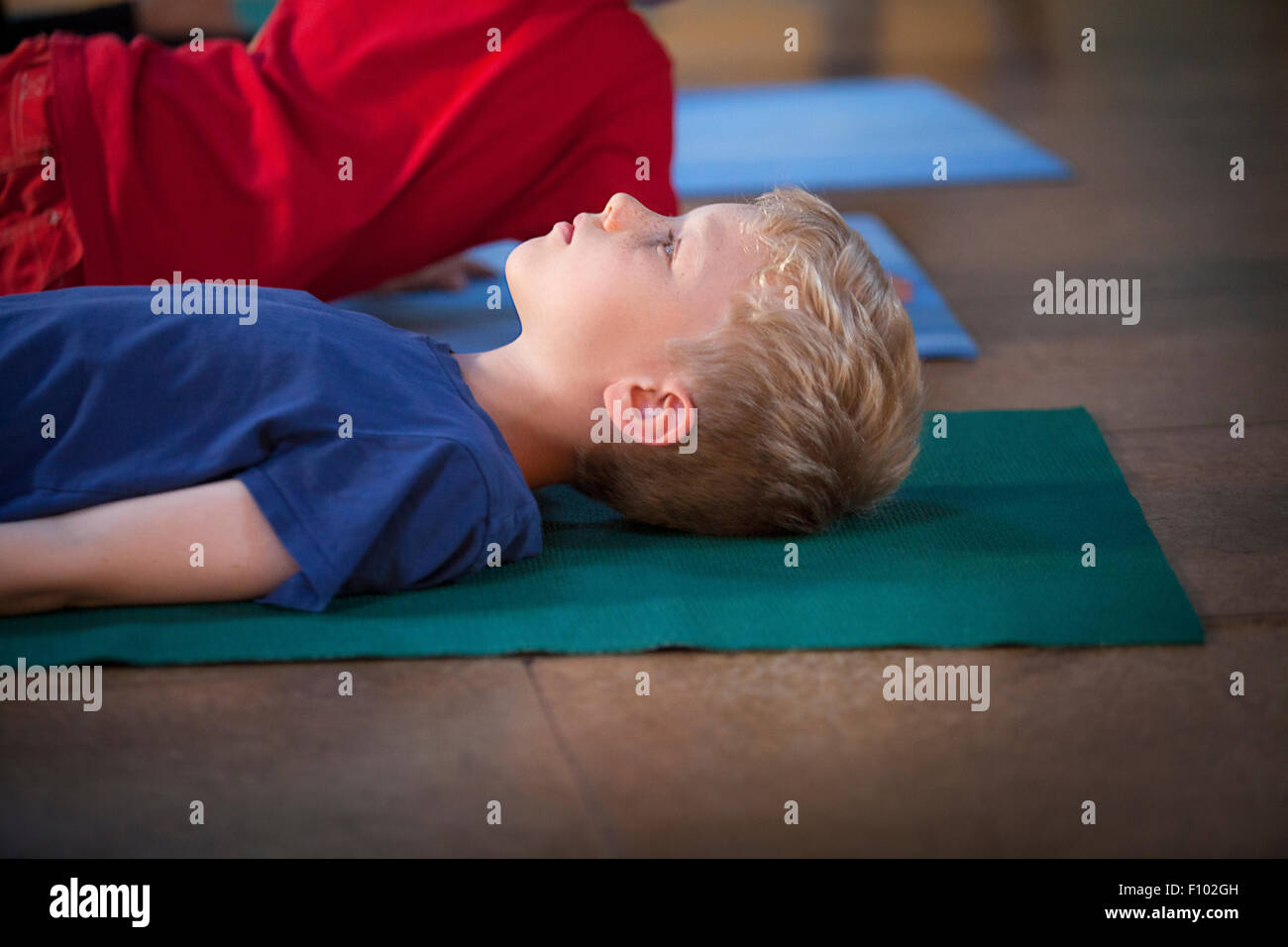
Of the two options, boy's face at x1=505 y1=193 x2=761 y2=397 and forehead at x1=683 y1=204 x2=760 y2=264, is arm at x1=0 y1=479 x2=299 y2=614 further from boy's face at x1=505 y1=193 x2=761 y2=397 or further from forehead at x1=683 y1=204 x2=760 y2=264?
forehead at x1=683 y1=204 x2=760 y2=264

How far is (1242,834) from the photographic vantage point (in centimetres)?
108

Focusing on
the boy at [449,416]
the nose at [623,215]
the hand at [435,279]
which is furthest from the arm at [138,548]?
the hand at [435,279]

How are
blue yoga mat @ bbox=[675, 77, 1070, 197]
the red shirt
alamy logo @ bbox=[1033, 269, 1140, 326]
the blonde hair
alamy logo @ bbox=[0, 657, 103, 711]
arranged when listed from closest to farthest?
alamy logo @ bbox=[0, 657, 103, 711] < the blonde hair < the red shirt < alamy logo @ bbox=[1033, 269, 1140, 326] < blue yoga mat @ bbox=[675, 77, 1070, 197]

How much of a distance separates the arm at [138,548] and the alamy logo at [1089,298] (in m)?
1.65

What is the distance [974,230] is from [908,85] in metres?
1.95

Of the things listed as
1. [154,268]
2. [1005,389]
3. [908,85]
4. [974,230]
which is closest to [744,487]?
[1005,389]

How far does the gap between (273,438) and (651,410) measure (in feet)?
1.28

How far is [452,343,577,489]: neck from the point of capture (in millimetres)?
1502

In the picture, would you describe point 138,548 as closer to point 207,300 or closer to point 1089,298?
point 207,300

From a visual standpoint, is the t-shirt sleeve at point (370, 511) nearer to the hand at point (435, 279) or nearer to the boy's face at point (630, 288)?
the boy's face at point (630, 288)

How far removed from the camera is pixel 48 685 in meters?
1.23

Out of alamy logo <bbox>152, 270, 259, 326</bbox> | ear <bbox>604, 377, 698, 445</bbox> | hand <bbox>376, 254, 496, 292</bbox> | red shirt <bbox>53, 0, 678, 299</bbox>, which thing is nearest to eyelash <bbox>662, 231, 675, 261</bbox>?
ear <bbox>604, 377, 698, 445</bbox>

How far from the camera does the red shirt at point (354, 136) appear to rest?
74.5 inches
